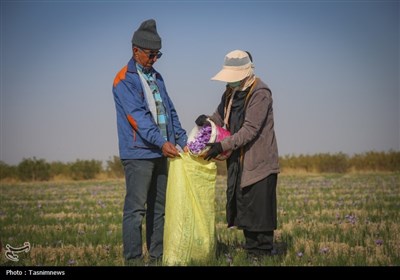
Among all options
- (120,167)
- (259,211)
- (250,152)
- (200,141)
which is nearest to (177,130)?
(200,141)

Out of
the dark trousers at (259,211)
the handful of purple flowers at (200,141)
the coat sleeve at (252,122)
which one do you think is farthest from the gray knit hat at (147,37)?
the dark trousers at (259,211)

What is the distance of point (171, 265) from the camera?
5445 mm

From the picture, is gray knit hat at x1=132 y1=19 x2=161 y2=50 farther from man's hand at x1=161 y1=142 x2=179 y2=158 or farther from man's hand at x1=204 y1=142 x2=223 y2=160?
man's hand at x1=204 y1=142 x2=223 y2=160

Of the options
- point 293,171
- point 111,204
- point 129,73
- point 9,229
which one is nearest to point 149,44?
point 129,73

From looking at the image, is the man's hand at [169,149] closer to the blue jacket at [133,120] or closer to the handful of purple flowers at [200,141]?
the blue jacket at [133,120]

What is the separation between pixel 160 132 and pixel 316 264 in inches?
72.7

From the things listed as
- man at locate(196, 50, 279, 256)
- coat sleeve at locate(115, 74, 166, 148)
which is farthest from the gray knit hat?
man at locate(196, 50, 279, 256)

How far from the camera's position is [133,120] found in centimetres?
541

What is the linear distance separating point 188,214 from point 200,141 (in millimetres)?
672

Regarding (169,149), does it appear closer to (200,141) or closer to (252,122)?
(200,141)

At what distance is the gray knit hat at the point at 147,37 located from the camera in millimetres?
5500

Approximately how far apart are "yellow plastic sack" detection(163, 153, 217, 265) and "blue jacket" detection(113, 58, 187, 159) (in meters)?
0.29

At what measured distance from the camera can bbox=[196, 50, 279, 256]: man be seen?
216 inches

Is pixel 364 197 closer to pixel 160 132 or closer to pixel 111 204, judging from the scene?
pixel 111 204
